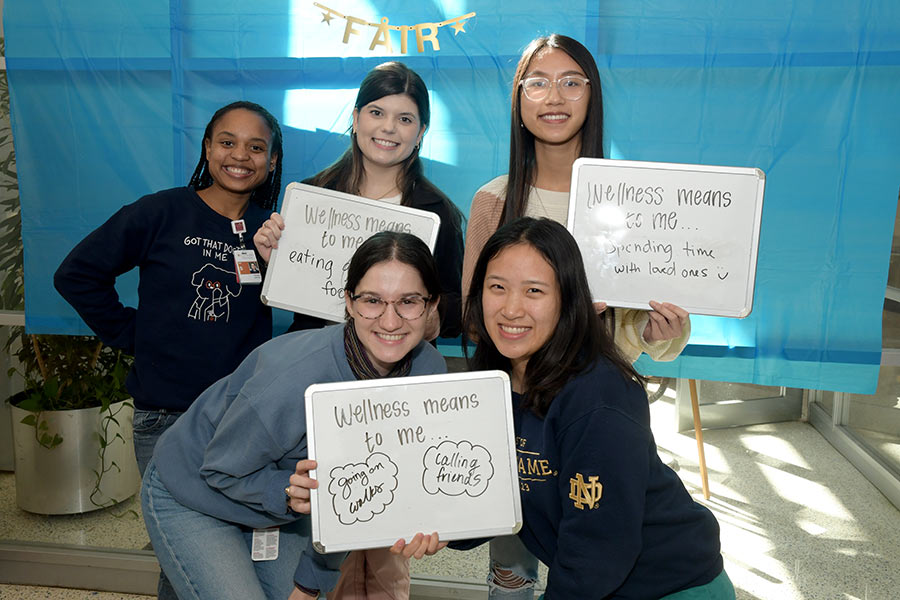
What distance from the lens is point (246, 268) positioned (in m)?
2.03

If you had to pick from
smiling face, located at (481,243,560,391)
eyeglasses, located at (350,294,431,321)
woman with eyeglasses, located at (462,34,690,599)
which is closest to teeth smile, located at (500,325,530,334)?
smiling face, located at (481,243,560,391)

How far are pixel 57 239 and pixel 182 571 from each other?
1579 mm

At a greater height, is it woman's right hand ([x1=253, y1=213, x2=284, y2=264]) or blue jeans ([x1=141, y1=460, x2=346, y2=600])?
woman's right hand ([x1=253, y1=213, x2=284, y2=264])

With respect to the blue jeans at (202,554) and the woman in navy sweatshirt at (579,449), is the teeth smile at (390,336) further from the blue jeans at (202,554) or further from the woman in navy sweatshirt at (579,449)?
the blue jeans at (202,554)

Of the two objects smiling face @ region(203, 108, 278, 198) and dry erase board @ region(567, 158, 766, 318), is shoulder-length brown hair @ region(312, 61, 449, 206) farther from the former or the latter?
dry erase board @ region(567, 158, 766, 318)

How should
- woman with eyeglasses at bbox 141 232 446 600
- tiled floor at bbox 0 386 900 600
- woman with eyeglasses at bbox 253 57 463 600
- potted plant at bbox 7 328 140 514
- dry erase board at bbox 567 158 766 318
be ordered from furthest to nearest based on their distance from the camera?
potted plant at bbox 7 328 140 514 → tiled floor at bbox 0 386 900 600 → woman with eyeglasses at bbox 253 57 463 600 → dry erase board at bbox 567 158 766 318 → woman with eyeglasses at bbox 141 232 446 600

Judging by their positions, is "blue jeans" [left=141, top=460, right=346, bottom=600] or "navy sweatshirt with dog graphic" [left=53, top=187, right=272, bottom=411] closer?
"blue jeans" [left=141, top=460, right=346, bottom=600]

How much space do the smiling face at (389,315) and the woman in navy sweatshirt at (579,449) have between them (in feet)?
0.50

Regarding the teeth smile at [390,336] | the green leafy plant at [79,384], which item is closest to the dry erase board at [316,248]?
the teeth smile at [390,336]

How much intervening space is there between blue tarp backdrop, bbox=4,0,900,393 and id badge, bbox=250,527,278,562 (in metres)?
1.18

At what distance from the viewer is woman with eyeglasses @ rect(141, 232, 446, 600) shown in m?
1.52

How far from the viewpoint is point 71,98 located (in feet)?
8.64

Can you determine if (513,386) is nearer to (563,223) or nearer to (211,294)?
(563,223)

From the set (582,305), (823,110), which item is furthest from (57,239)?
(823,110)
